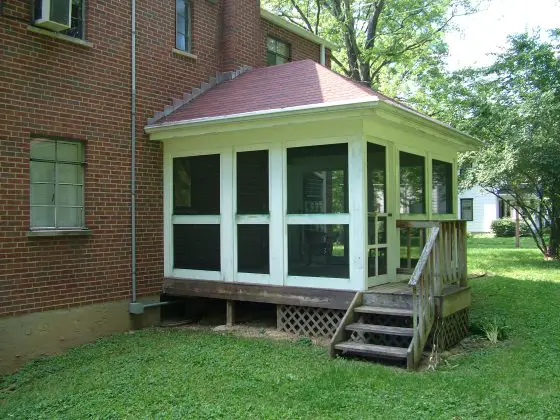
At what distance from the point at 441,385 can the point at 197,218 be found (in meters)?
4.69

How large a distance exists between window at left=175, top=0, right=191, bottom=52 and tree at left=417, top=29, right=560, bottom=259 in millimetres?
7436

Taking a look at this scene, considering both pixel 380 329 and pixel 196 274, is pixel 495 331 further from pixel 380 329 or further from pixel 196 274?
pixel 196 274

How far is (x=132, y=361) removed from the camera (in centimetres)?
647

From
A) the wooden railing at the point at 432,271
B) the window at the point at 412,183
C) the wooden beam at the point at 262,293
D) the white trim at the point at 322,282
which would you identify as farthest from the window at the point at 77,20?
the wooden railing at the point at 432,271

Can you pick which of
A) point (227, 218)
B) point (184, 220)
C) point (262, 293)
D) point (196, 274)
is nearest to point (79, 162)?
point (184, 220)

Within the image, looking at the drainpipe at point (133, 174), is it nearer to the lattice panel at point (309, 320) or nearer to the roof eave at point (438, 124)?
the lattice panel at point (309, 320)

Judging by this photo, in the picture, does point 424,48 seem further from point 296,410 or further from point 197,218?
point 296,410

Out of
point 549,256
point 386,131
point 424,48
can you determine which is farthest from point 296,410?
point 424,48

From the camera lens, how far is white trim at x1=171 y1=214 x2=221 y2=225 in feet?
27.3

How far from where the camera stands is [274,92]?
813 centimetres

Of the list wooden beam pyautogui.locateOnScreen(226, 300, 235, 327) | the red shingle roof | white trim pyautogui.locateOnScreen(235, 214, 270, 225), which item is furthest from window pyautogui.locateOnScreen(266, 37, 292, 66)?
wooden beam pyautogui.locateOnScreen(226, 300, 235, 327)

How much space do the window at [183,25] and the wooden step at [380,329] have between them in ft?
19.5

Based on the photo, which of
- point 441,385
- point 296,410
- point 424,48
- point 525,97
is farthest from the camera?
point 424,48

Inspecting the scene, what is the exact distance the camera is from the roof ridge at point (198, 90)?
28.9 feet
